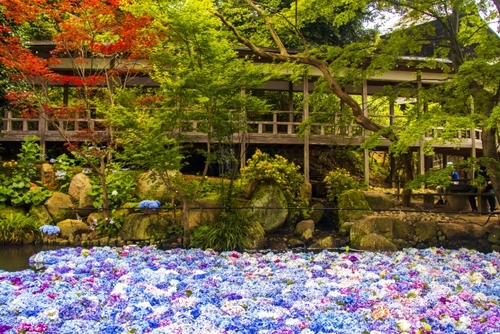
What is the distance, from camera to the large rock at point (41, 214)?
986 cm

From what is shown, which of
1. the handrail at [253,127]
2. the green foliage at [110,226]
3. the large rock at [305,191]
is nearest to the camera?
the green foliage at [110,226]

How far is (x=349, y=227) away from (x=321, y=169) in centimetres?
688

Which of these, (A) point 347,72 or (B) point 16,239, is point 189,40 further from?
(B) point 16,239

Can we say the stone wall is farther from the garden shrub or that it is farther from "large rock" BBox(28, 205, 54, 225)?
"large rock" BBox(28, 205, 54, 225)

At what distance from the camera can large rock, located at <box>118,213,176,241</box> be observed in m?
8.84

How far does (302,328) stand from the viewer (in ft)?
10.3

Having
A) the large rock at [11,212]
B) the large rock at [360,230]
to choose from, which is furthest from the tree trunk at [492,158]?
the large rock at [11,212]

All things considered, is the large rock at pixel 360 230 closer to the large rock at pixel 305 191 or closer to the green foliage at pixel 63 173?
the large rock at pixel 305 191

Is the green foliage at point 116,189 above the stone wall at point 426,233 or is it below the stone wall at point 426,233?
above

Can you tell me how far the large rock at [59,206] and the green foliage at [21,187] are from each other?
218 millimetres

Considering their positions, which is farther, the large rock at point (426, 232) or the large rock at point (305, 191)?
the large rock at point (305, 191)

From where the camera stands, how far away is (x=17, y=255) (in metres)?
8.14

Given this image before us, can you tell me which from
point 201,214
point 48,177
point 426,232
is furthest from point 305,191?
point 48,177

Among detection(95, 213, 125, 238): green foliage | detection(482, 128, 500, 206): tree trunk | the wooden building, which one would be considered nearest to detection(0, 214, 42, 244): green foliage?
detection(95, 213, 125, 238): green foliage
